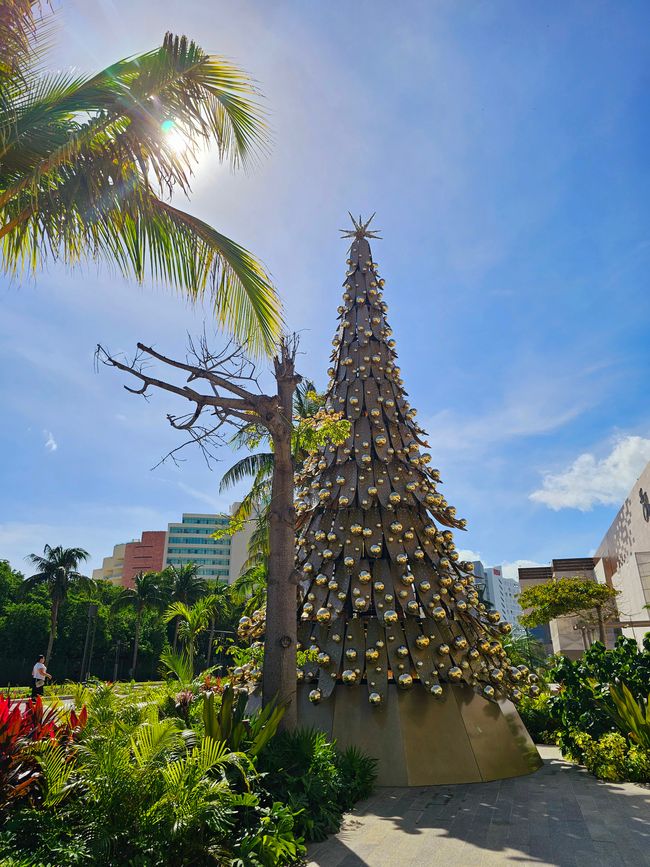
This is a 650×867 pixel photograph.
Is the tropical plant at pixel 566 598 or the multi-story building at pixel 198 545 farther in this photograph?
the multi-story building at pixel 198 545

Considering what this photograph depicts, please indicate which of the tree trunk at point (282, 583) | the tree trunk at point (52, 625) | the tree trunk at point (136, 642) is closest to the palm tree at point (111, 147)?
the tree trunk at point (282, 583)

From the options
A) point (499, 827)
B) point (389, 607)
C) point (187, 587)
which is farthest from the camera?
point (187, 587)

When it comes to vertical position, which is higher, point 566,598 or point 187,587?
point 187,587

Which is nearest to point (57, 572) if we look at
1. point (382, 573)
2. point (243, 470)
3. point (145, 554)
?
point (243, 470)

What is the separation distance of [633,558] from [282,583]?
32.2 metres

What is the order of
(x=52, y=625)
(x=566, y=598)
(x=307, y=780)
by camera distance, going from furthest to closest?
(x=52, y=625)
(x=566, y=598)
(x=307, y=780)

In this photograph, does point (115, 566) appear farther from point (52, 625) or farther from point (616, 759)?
point (616, 759)

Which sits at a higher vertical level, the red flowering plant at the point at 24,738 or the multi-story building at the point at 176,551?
the multi-story building at the point at 176,551

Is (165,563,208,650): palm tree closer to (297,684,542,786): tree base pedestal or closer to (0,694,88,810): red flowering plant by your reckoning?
(297,684,542,786): tree base pedestal

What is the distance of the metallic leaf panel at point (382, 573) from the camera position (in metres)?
8.42

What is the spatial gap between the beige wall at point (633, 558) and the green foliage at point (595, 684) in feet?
71.6

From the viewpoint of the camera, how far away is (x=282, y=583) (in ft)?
23.0

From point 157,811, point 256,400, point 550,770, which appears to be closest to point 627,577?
point 550,770

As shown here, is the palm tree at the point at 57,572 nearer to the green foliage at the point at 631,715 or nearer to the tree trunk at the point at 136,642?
the tree trunk at the point at 136,642
